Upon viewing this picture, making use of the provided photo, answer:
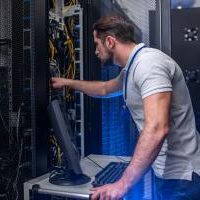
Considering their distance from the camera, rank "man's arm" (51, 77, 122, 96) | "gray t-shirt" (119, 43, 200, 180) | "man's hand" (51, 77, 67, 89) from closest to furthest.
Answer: "gray t-shirt" (119, 43, 200, 180) < "man's hand" (51, 77, 67, 89) < "man's arm" (51, 77, 122, 96)

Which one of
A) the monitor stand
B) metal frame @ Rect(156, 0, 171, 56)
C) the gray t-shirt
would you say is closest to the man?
the gray t-shirt

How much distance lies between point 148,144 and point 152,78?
0.79 ft

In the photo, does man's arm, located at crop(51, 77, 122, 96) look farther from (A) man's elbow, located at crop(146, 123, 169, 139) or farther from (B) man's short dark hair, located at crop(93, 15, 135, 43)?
(A) man's elbow, located at crop(146, 123, 169, 139)

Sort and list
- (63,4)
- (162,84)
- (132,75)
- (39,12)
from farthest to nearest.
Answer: (63,4) → (39,12) → (132,75) → (162,84)

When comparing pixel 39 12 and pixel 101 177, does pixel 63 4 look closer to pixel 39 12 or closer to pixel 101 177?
pixel 39 12

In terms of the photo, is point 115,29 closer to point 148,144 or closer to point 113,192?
point 148,144

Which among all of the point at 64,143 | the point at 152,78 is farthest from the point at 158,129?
the point at 64,143

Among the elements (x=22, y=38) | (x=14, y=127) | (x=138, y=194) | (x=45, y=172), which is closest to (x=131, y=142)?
Answer: (x=138, y=194)

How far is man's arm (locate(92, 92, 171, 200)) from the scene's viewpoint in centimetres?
124

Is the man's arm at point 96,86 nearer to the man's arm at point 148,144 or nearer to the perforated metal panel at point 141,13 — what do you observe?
the perforated metal panel at point 141,13

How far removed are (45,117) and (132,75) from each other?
468 mm

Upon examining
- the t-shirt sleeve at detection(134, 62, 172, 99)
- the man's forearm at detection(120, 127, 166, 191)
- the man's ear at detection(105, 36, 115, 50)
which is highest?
the man's ear at detection(105, 36, 115, 50)

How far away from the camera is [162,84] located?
1.26 meters

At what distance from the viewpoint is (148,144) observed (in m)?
1.24
